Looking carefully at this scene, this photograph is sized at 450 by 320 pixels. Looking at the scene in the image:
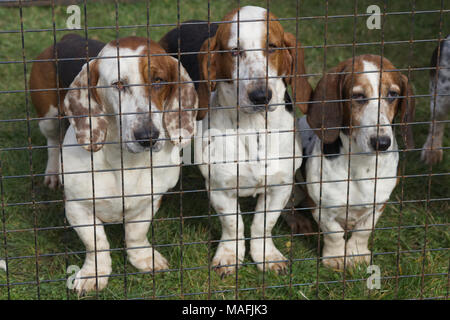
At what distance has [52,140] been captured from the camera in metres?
4.78

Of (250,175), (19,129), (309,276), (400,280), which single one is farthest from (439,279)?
(19,129)

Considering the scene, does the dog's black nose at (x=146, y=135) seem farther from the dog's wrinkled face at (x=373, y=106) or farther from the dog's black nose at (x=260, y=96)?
the dog's wrinkled face at (x=373, y=106)

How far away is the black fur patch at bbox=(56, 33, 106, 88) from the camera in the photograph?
13.9 ft

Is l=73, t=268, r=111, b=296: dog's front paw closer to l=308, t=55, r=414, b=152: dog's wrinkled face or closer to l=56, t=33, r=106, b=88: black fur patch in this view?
l=56, t=33, r=106, b=88: black fur patch

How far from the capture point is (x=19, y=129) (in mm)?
5711

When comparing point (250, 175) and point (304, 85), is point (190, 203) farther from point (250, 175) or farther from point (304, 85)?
point (304, 85)

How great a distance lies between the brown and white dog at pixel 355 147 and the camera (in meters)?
3.65

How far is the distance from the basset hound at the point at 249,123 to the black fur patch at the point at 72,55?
88 cm

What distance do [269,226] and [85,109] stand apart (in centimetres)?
136

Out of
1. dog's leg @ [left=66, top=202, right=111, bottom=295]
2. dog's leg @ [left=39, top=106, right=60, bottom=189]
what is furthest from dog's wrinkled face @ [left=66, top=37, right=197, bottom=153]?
dog's leg @ [left=39, top=106, right=60, bottom=189]

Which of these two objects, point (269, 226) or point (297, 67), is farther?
point (269, 226)

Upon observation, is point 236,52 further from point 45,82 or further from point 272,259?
point 45,82

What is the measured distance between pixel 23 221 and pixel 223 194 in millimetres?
1449

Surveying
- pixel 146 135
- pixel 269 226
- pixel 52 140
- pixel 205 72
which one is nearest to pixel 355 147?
pixel 269 226
